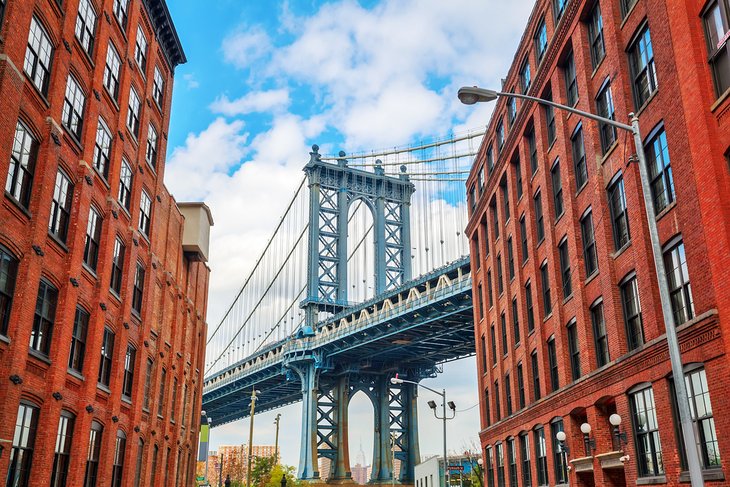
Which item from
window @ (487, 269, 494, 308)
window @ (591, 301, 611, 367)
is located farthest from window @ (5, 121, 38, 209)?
window @ (487, 269, 494, 308)

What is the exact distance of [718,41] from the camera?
1667 centimetres

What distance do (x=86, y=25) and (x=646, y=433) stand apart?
21.2 m

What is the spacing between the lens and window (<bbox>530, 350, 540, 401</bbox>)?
3244 cm

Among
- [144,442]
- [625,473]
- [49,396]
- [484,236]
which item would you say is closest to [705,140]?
[625,473]

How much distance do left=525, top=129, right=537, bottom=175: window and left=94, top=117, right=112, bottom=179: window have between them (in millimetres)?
17957

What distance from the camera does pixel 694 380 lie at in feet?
57.5

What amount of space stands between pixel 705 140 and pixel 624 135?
18.5 ft

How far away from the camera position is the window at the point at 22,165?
18922mm

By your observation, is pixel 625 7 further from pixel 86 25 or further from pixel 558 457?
pixel 86 25

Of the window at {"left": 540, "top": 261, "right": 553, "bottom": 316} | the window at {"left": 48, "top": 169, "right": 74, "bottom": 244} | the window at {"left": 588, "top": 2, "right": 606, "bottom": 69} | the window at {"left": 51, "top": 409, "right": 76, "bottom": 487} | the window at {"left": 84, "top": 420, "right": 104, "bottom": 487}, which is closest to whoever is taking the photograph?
the window at {"left": 48, "top": 169, "right": 74, "bottom": 244}

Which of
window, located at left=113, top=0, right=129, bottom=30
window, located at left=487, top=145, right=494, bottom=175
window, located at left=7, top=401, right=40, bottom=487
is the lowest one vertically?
window, located at left=7, top=401, right=40, bottom=487

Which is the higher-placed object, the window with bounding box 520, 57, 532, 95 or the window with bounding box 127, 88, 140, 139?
the window with bounding box 520, 57, 532, 95

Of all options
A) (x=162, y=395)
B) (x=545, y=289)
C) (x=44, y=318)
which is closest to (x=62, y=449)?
(x=44, y=318)

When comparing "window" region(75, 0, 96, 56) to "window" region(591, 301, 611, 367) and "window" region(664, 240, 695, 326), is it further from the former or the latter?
"window" region(591, 301, 611, 367)
